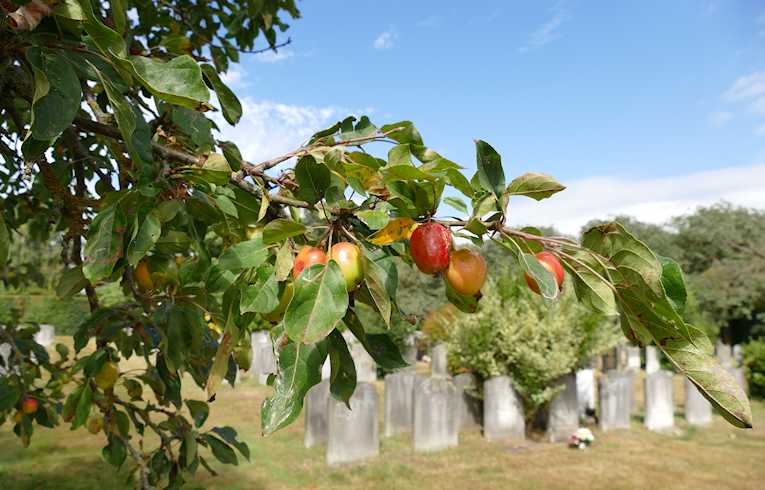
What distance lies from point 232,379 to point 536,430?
7387 millimetres

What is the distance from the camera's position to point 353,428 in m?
6.21

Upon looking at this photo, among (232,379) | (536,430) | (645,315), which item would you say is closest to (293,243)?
(645,315)

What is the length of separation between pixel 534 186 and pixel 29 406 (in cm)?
265

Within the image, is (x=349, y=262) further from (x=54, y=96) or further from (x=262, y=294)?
(x=54, y=96)

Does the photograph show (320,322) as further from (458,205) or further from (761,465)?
(761,465)

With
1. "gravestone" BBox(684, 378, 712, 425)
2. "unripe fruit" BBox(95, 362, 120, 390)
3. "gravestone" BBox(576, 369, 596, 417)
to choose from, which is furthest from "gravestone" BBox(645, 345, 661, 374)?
"unripe fruit" BBox(95, 362, 120, 390)

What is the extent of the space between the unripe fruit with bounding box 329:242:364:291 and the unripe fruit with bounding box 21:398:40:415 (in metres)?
2.35

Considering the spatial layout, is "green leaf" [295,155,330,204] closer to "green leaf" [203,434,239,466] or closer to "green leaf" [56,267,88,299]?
"green leaf" [56,267,88,299]

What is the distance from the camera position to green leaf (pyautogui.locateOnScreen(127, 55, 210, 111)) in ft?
2.75

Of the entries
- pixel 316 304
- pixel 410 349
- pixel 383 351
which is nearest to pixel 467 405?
pixel 410 349

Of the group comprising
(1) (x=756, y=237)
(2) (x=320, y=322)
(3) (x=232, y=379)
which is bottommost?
(3) (x=232, y=379)

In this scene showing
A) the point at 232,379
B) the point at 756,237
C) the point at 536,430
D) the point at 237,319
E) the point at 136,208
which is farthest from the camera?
the point at 756,237

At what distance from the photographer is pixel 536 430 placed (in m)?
8.12

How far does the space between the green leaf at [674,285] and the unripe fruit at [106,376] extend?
205 cm
